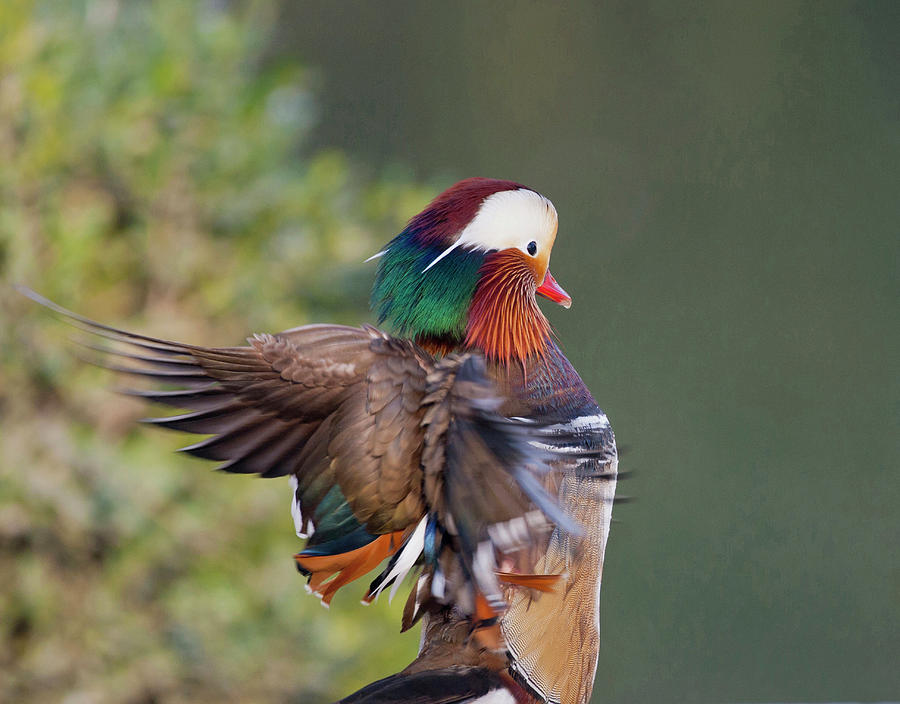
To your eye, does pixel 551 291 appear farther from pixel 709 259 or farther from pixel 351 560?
pixel 709 259

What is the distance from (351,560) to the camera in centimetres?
90

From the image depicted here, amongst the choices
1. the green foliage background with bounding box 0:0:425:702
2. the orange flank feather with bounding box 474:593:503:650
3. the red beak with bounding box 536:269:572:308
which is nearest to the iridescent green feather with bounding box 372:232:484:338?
the red beak with bounding box 536:269:572:308

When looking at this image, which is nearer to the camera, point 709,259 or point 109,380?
point 109,380

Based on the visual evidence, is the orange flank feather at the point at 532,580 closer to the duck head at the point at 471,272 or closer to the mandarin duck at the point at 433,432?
the mandarin duck at the point at 433,432

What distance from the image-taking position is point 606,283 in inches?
123

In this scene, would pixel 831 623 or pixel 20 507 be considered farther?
pixel 831 623

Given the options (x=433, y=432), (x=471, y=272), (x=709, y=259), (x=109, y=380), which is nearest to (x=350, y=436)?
(x=433, y=432)

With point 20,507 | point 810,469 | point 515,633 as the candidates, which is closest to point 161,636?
point 20,507

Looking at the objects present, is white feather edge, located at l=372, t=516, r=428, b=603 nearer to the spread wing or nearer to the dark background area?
the spread wing

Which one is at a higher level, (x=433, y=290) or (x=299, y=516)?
(x=433, y=290)

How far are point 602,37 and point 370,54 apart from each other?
0.72 metres

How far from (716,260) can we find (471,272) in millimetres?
2390

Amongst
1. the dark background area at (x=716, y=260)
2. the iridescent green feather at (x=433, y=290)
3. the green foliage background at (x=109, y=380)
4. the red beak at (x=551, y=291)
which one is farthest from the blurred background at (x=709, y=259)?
the iridescent green feather at (x=433, y=290)

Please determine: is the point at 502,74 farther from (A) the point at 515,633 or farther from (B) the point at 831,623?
(A) the point at 515,633
